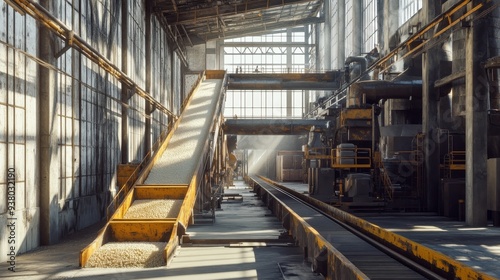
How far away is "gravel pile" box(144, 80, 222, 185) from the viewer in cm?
1258

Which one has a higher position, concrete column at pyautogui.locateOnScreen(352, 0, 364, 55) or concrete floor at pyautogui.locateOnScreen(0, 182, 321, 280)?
concrete column at pyautogui.locateOnScreen(352, 0, 364, 55)

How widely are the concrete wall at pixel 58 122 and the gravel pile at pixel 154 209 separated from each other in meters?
1.77

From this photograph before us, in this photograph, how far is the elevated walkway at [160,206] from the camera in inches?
355

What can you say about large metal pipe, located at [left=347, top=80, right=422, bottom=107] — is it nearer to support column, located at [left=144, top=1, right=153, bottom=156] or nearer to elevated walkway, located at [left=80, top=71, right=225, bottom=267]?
elevated walkway, located at [left=80, top=71, right=225, bottom=267]

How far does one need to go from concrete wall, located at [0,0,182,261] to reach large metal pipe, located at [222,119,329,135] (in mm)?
13022

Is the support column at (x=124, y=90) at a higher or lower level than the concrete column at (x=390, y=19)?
lower

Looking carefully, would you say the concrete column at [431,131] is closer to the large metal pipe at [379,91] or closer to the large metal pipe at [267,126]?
the large metal pipe at [379,91]

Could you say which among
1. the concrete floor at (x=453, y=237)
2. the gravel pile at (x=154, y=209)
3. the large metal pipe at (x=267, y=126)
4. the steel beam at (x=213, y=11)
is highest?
the steel beam at (x=213, y=11)

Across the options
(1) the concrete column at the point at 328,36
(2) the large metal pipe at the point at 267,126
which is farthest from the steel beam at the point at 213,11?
(1) the concrete column at the point at 328,36

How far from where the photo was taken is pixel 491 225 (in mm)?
14438

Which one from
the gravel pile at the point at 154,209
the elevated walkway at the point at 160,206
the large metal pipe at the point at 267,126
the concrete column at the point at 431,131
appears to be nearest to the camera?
the elevated walkway at the point at 160,206

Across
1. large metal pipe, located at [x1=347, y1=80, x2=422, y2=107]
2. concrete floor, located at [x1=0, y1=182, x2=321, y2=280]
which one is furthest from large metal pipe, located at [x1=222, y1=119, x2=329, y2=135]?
concrete floor, located at [x1=0, y1=182, x2=321, y2=280]

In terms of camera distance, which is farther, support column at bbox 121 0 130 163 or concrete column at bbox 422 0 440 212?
support column at bbox 121 0 130 163

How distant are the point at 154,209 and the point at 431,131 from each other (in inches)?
400
